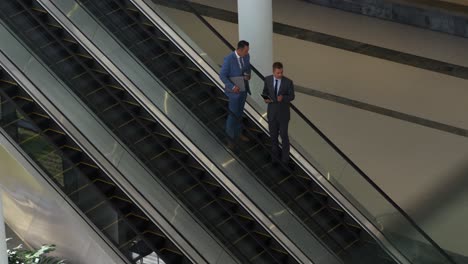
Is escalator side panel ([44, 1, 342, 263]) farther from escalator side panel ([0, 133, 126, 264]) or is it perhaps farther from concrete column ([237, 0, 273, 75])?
escalator side panel ([0, 133, 126, 264])

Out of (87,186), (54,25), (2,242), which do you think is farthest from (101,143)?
(2,242)

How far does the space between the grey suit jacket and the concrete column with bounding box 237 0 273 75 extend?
198 centimetres

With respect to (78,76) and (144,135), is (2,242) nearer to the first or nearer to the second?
(144,135)

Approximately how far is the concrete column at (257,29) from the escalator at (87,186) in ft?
10.3

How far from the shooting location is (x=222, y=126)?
16.2 meters

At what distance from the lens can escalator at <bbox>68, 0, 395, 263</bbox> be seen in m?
15.1

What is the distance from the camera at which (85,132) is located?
15.7 metres

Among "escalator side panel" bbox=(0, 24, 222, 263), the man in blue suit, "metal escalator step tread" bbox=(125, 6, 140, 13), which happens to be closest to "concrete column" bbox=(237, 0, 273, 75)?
the man in blue suit

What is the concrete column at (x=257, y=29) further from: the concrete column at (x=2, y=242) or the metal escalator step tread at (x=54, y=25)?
the concrete column at (x=2, y=242)

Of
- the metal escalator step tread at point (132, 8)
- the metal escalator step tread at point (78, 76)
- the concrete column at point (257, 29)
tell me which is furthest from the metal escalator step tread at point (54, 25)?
the concrete column at point (257, 29)

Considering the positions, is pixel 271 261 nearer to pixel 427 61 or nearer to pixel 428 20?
pixel 427 61

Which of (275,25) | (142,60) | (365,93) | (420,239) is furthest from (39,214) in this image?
(275,25)

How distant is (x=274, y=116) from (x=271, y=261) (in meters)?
1.94

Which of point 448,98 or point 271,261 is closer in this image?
point 271,261
